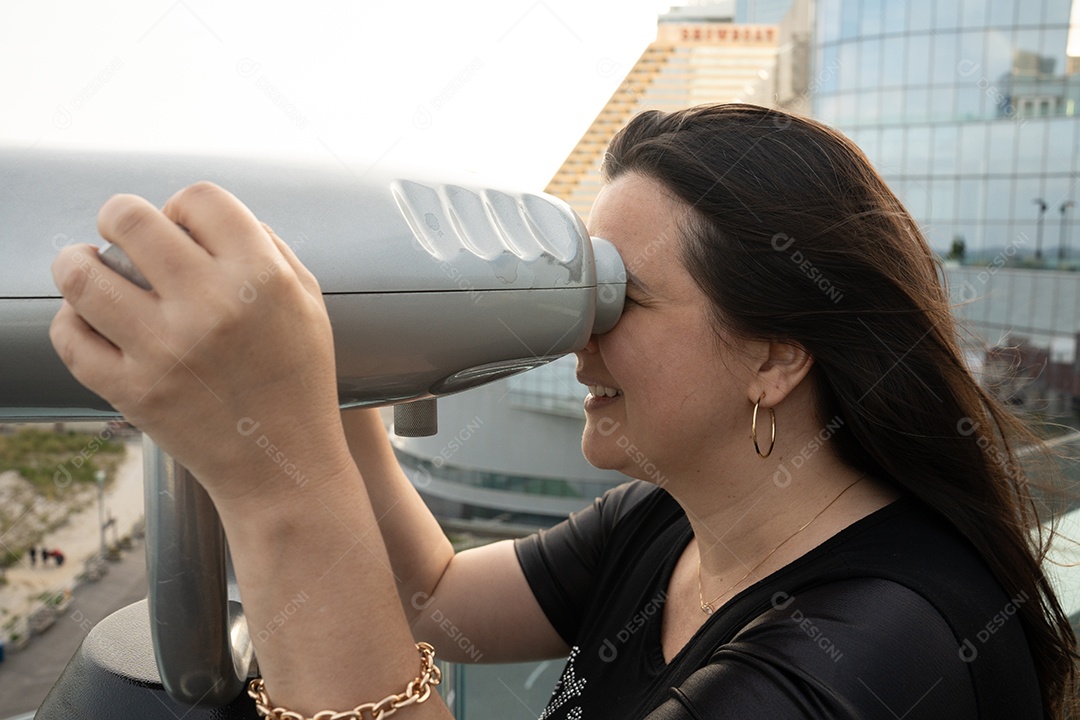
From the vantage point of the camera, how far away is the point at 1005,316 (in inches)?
530

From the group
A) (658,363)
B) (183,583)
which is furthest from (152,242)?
(658,363)

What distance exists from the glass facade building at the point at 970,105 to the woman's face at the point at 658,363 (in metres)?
14.2

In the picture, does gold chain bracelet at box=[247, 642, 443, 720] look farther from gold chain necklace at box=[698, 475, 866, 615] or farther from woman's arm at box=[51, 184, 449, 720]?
gold chain necklace at box=[698, 475, 866, 615]

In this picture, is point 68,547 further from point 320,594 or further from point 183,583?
point 320,594

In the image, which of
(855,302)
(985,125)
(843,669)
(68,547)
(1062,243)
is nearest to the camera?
(843,669)

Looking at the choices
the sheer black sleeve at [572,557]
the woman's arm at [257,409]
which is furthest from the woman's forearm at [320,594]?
the sheer black sleeve at [572,557]

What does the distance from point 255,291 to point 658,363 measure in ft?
1.83

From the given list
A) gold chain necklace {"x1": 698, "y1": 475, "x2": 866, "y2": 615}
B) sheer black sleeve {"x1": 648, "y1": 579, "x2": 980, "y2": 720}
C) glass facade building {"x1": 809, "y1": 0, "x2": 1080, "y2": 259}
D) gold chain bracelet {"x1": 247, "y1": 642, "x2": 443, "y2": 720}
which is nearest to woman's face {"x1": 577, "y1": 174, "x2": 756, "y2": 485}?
gold chain necklace {"x1": 698, "y1": 475, "x2": 866, "y2": 615}

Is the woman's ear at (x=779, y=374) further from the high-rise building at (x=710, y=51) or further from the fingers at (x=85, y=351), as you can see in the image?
the high-rise building at (x=710, y=51)

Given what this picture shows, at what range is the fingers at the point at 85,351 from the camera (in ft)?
1.60

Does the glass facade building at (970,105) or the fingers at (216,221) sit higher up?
the fingers at (216,221)

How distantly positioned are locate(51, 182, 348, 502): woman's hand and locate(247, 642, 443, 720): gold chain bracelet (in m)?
0.17

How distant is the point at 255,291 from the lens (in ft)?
1.62

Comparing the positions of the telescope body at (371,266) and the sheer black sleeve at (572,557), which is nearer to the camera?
the telescope body at (371,266)
